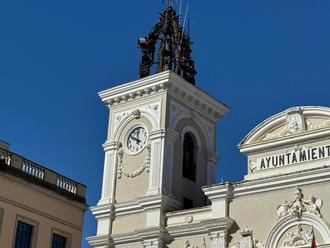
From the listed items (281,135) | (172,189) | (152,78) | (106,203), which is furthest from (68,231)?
(281,135)

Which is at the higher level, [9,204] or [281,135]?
[281,135]

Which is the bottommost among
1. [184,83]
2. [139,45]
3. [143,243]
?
[143,243]

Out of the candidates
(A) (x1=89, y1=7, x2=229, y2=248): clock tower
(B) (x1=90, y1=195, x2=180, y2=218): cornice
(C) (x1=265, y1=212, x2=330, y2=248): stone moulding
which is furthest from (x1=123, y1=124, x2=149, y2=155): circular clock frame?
(C) (x1=265, y1=212, x2=330, y2=248): stone moulding

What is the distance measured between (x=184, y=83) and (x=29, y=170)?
7.78 metres

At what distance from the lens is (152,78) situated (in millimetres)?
32719

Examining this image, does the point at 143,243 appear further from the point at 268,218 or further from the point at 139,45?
the point at 139,45

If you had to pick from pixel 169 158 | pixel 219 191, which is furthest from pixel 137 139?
pixel 219 191

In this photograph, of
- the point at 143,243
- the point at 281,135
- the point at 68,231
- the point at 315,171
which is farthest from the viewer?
the point at 68,231

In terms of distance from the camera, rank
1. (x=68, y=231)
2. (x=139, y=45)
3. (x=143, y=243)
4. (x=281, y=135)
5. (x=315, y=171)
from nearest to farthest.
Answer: (x=315, y=171), (x=281, y=135), (x=143, y=243), (x=68, y=231), (x=139, y=45)

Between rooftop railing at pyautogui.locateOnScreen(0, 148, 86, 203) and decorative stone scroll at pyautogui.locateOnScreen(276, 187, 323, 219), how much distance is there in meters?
9.94

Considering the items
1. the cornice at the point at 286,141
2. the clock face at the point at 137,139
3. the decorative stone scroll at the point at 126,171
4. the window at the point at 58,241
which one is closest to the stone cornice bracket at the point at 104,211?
the decorative stone scroll at the point at 126,171

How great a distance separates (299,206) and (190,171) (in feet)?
25.3

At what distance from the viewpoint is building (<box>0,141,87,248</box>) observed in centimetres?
2930

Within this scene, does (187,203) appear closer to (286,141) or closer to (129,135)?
(129,135)
